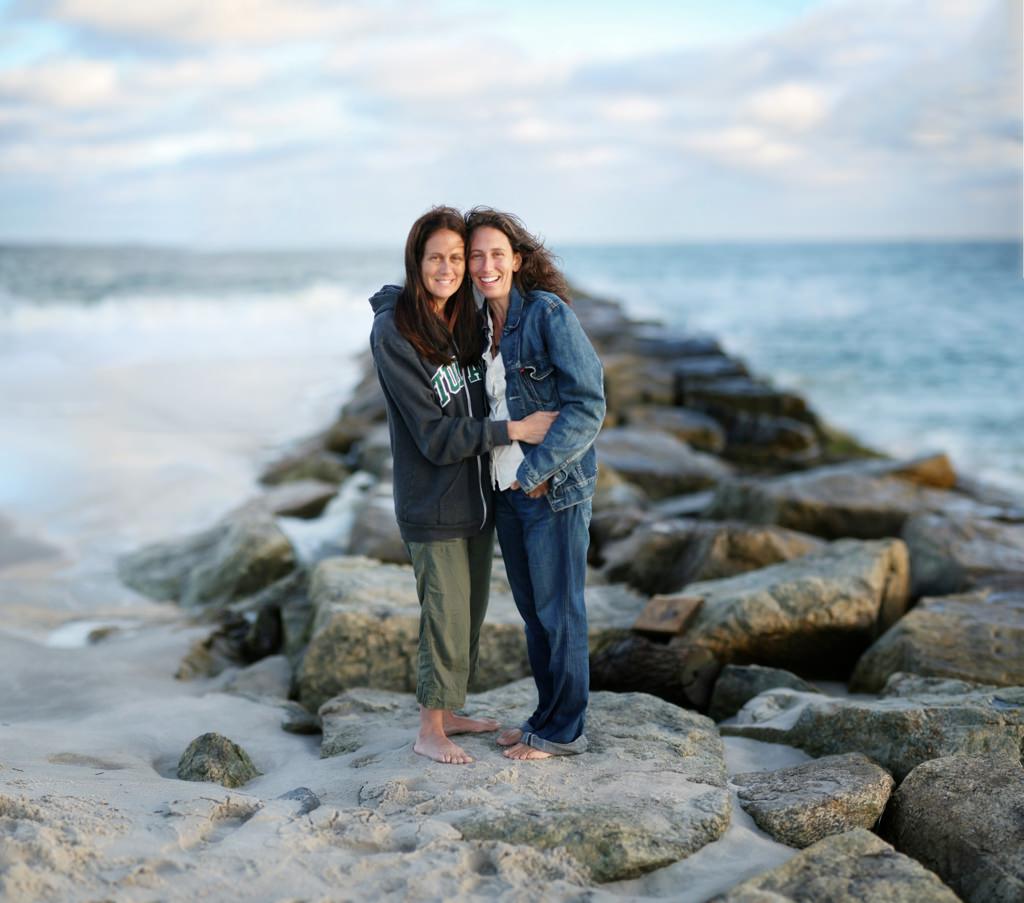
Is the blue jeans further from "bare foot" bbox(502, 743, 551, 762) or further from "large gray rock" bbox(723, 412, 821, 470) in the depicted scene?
"large gray rock" bbox(723, 412, 821, 470)

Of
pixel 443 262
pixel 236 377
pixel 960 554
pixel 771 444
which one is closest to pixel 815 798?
pixel 443 262

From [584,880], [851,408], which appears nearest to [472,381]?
[584,880]

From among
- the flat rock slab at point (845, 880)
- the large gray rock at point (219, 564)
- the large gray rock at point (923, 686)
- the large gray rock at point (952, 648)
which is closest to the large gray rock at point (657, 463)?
the large gray rock at point (219, 564)

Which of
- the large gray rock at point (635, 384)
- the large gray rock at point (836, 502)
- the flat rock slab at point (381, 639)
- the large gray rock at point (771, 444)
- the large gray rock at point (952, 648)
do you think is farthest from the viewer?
the large gray rock at point (635, 384)

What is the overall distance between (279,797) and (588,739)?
3.85 ft

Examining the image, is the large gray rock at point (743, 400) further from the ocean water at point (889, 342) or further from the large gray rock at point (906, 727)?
the large gray rock at point (906, 727)

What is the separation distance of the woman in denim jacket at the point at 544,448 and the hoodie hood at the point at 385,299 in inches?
11.7

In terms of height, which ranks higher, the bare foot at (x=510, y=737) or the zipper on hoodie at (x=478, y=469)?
the zipper on hoodie at (x=478, y=469)

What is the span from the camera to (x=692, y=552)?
6527 mm

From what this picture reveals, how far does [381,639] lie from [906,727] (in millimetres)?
2533

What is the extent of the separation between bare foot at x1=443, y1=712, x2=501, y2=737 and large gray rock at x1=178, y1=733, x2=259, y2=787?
759 mm

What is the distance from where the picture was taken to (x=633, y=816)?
123 inches

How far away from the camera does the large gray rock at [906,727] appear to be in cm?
374

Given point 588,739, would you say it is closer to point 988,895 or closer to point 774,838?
point 774,838
